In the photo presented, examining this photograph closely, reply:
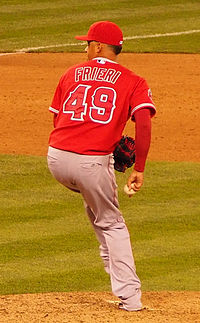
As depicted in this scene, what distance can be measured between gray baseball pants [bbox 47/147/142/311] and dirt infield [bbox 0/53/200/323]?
0.57 feet

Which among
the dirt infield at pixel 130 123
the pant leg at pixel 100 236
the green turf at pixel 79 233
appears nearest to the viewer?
the pant leg at pixel 100 236

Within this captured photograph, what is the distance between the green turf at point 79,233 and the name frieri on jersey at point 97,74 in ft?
6.74

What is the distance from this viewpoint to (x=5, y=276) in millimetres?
8195

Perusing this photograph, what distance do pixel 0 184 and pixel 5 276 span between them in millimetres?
3006

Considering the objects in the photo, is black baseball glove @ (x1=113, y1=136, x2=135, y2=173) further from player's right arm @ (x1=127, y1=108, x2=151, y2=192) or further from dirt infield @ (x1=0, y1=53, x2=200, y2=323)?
dirt infield @ (x1=0, y1=53, x2=200, y2=323)

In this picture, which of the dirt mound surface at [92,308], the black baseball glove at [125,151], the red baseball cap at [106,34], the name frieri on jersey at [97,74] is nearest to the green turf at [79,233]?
the dirt mound surface at [92,308]

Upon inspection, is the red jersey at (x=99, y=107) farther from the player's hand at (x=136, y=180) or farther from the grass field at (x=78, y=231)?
the grass field at (x=78, y=231)

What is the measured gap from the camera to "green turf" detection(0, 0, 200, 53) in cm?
2042

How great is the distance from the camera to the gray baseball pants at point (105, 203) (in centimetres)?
638

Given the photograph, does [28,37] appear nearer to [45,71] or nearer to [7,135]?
[45,71]

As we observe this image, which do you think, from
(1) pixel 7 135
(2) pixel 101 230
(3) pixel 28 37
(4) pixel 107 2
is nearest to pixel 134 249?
(2) pixel 101 230

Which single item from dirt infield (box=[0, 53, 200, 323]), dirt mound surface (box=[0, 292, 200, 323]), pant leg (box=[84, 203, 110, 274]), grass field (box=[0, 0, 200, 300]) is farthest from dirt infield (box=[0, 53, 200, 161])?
pant leg (box=[84, 203, 110, 274])

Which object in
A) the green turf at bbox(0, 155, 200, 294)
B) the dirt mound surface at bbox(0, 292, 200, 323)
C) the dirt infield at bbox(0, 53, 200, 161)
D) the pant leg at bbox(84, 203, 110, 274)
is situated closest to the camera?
the dirt mound surface at bbox(0, 292, 200, 323)

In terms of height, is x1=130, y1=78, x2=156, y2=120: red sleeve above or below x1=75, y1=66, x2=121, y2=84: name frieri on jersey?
below
